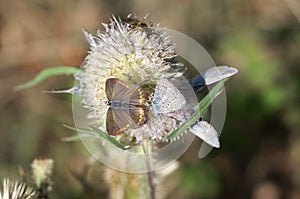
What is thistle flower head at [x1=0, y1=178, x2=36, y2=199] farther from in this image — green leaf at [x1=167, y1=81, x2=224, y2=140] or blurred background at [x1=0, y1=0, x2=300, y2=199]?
blurred background at [x1=0, y1=0, x2=300, y2=199]

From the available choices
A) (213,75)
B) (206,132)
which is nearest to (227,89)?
(213,75)

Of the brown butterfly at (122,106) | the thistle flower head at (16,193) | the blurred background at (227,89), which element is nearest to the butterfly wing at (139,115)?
the brown butterfly at (122,106)

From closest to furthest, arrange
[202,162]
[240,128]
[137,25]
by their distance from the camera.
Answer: [137,25] < [202,162] < [240,128]

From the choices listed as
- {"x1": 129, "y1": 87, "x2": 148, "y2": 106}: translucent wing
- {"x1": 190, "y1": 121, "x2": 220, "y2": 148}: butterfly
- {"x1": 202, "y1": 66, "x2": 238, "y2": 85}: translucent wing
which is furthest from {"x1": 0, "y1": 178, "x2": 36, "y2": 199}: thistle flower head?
{"x1": 202, "y1": 66, "x2": 238, "y2": 85}: translucent wing

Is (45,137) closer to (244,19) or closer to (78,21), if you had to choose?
(78,21)

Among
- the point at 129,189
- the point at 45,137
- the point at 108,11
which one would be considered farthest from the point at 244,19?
the point at 129,189

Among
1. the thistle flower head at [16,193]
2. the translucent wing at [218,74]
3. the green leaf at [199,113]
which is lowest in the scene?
the green leaf at [199,113]

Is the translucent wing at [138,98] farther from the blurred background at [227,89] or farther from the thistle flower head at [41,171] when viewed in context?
the blurred background at [227,89]
